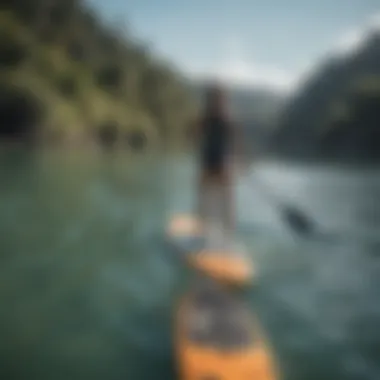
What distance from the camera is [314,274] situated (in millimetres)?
2223

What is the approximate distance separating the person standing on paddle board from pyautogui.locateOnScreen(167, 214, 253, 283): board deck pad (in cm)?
6

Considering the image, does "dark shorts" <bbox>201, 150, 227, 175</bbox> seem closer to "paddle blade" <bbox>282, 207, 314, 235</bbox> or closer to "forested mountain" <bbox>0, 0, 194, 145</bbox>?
"forested mountain" <bbox>0, 0, 194, 145</bbox>

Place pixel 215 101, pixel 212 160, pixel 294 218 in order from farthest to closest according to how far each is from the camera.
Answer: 1. pixel 294 218
2. pixel 212 160
3. pixel 215 101

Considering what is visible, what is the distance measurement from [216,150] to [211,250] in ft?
1.39

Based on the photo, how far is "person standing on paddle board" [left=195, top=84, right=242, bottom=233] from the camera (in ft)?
6.46

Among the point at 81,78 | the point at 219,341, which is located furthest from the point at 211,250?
the point at 81,78

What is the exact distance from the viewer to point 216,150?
205cm

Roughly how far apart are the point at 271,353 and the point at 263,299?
1.21 ft

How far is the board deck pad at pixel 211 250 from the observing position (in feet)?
6.98

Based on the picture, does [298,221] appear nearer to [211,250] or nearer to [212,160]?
[211,250]

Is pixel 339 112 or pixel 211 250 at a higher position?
pixel 339 112

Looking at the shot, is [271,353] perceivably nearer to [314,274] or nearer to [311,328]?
[311,328]

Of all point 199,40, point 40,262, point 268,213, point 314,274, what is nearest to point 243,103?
point 199,40

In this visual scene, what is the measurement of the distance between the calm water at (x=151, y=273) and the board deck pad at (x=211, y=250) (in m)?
0.07
